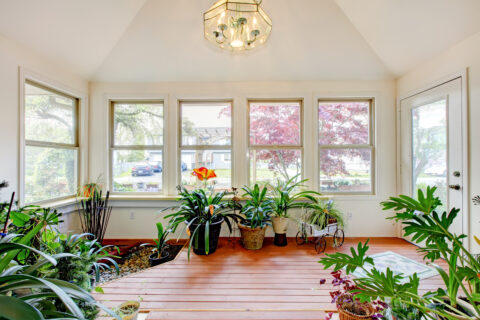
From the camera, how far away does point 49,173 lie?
8.43 feet

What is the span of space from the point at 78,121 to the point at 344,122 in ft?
12.5

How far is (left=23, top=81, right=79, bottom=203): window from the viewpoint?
7.63ft

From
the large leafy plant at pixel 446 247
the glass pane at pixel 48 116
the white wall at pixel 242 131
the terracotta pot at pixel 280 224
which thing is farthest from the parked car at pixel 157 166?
the large leafy plant at pixel 446 247

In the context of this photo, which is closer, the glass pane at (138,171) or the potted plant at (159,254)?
the potted plant at (159,254)

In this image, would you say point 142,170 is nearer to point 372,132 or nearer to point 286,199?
point 286,199

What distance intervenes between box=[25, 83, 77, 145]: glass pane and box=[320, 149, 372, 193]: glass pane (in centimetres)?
353

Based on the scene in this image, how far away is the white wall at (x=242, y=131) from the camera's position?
301 cm

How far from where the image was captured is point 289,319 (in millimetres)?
1472

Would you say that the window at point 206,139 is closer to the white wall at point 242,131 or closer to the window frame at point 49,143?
the white wall at point 242,131

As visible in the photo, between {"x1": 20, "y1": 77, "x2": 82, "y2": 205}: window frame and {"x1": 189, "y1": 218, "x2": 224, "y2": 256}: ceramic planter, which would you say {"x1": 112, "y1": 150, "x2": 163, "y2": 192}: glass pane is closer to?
{"x1": 20, "y1": 77, "x2": 82, "y2": 205}: window frame

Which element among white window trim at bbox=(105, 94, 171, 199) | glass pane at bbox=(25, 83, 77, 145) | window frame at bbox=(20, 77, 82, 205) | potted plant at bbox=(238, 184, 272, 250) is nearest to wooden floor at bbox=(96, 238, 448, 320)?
potted plant at bbox=(238, 184, 272, 250)

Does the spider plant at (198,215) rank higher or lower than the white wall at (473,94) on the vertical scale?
lower

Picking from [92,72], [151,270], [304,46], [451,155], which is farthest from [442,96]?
[92,72]

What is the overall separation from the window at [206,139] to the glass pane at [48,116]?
57.3 inches
